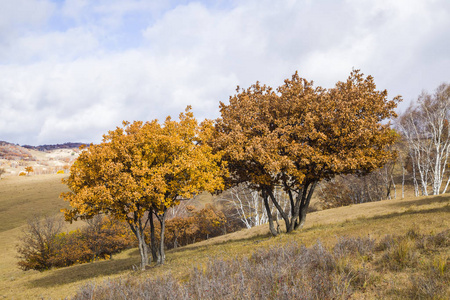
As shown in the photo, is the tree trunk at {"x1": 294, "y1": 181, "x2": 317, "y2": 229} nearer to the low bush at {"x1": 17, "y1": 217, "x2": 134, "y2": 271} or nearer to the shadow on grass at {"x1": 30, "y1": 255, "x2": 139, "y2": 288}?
the shadow on grass at {"x1": 30, "y1": 255, "x2": 139, "y2": 288}

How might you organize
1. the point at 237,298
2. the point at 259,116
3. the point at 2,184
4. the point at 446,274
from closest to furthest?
1. the point at 237,298
2. the point at 446,274
3. the point at 259,116
4. the point at 2,184

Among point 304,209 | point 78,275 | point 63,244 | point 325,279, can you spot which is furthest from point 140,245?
point 63,244

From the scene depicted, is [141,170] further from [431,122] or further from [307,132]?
[431,122]

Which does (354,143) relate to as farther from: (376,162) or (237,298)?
(237,298)

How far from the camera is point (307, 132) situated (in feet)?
55.7

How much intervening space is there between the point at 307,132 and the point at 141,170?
34.3 feet

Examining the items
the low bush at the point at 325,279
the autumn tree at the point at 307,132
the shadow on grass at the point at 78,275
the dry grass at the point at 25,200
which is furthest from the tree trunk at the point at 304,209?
the dry grass at the point at 25,200

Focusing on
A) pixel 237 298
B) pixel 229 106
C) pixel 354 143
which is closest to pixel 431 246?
pixel 237 298

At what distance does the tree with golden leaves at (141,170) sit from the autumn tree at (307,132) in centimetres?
233

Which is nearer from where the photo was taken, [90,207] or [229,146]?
[90,207]

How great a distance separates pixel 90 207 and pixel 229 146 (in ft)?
30.2

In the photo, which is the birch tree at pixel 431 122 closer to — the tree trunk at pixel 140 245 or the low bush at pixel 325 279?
the low bush at pixel 325 279

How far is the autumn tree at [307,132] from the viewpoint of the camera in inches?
658

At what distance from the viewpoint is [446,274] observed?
5.33 metres
